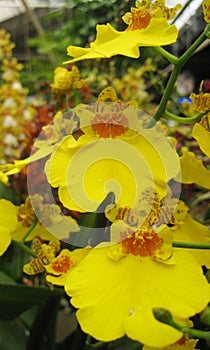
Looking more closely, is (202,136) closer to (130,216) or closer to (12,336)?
(130,216)

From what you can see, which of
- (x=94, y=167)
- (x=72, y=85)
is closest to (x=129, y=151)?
(x=94, y=167)

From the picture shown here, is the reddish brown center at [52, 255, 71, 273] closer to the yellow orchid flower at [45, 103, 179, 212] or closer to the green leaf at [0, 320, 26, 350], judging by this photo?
the yellow orchid flower at [45, 103, 179, 212]

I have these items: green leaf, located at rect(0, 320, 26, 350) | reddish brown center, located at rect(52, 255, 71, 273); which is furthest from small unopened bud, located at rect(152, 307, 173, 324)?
green leaf, located at rect(0, 320, 26, 350)

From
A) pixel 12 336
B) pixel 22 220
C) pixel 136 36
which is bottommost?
pixel 12 336

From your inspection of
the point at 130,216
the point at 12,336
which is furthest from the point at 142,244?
the point at 12,336

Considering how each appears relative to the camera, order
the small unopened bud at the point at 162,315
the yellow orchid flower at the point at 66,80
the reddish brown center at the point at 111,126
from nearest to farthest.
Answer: the small unopened bud at the point at 162,315, the reddish brown center at the point at 111,126, the yellow orchid flower at the point at 66,80

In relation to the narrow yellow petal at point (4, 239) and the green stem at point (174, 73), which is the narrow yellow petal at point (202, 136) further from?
the narrow yellow petal at point (4, 239)

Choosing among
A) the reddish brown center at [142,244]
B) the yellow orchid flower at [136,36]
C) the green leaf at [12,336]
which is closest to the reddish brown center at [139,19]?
the yellow orchid flower at [136,36]

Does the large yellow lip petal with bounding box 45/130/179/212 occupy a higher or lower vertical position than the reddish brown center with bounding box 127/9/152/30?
lower
